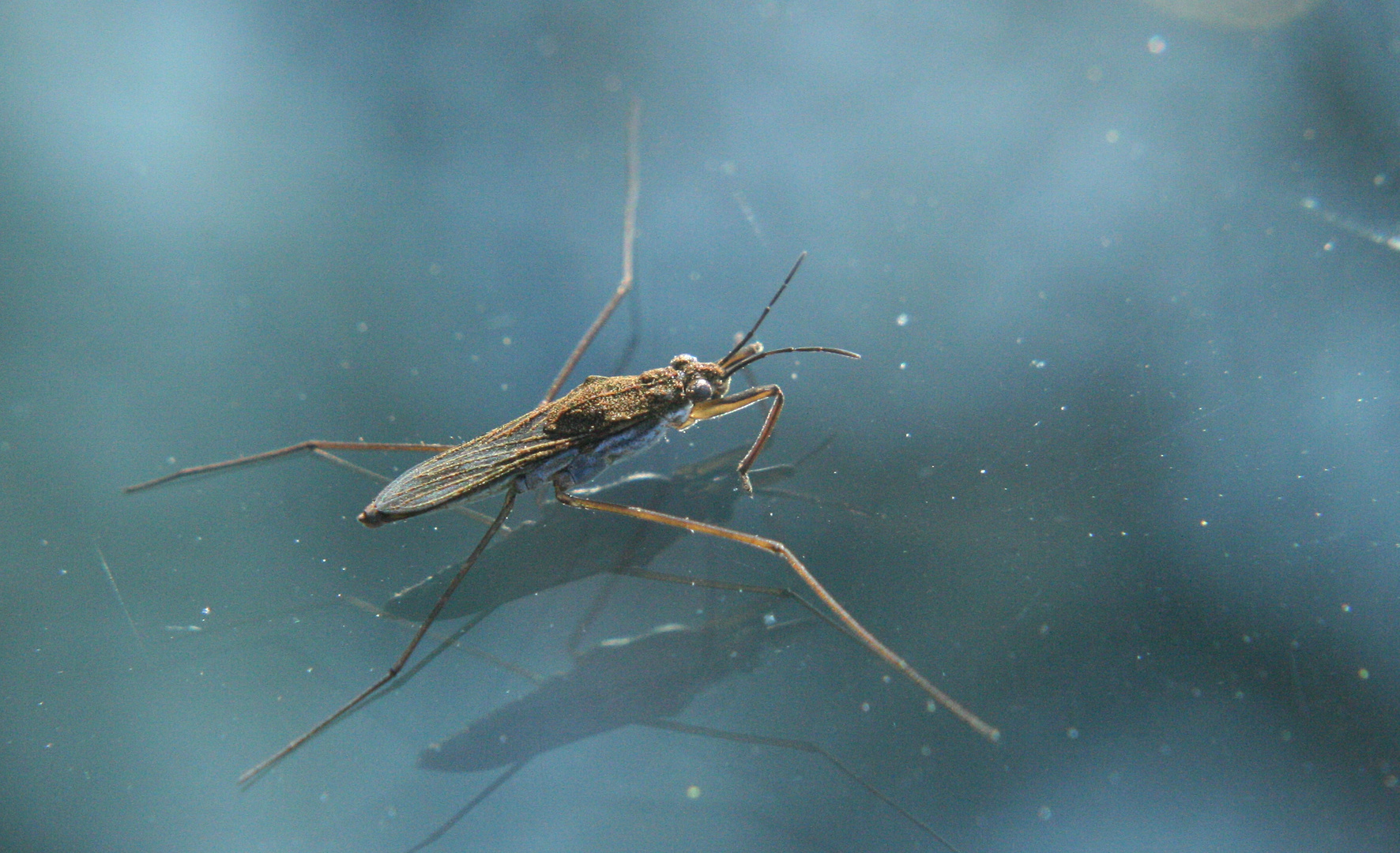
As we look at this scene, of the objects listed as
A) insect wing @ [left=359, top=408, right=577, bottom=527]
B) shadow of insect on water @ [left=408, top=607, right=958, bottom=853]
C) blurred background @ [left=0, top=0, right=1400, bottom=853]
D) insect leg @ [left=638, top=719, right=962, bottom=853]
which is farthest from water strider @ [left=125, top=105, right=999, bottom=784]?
insect leg @ [left=638, top=719, right=962, bottom=853]

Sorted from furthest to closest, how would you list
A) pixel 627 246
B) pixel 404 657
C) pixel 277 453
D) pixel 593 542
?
1. pixel 627 246
2. pixel 277 453
3. pixel 593 542
4. pixel 404 657

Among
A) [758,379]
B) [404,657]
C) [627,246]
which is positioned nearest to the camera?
[404,657]

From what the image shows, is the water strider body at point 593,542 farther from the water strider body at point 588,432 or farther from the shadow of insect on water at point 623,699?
the shadow of insect on water at point 623,699

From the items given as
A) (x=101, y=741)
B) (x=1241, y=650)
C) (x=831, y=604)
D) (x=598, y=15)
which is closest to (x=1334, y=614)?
(x=1241, y=650)

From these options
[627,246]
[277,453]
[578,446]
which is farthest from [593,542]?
[627,246]

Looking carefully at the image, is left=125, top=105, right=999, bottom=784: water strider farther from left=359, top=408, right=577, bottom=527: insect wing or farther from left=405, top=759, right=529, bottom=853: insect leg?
left=405, top=759, right=529, bottom=853: insect leg

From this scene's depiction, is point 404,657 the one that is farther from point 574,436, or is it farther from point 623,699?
point 574,436
